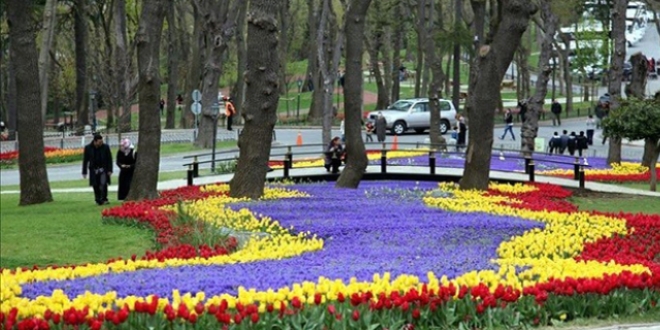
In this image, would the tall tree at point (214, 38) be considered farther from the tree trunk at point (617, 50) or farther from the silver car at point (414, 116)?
the tree trunk at point (617, 50)

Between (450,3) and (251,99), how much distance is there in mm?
48082

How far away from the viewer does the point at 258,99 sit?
69.9 feet

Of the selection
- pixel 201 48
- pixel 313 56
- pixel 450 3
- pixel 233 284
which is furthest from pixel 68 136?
pixel 233 284

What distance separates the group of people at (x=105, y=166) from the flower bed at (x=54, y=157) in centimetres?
2156

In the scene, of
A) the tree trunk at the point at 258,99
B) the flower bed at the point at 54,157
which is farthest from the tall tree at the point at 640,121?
the flower bed at the point at 54,157

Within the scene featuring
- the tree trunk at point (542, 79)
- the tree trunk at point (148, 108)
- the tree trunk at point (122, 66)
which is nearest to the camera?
the tree trunk at point (148, 108)

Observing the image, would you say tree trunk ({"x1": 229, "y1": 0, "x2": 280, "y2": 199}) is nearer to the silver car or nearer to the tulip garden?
the tulip garden

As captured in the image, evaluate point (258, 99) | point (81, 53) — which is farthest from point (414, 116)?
point (258, 99)

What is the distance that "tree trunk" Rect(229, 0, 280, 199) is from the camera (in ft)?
69.4

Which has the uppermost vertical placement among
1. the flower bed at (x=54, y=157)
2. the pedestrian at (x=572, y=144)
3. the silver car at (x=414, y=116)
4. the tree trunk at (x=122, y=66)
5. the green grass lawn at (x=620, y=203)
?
the tree trunk at (x=122, y=66)

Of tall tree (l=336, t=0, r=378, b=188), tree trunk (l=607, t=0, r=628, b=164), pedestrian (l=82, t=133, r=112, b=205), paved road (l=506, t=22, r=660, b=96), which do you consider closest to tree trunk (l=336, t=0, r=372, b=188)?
tall tree (l=336, t=0, r=378, b=188)

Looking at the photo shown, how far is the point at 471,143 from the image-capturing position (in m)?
24.3

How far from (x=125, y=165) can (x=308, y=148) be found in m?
23.8

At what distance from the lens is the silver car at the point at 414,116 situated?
2247 inches
